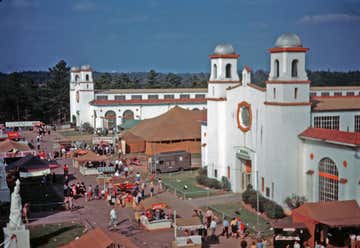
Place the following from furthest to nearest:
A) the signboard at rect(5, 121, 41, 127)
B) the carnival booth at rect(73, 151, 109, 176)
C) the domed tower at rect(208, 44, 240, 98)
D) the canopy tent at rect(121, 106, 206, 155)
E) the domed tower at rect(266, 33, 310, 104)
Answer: the signboard at rect(5, 121, 41, 127), the canopy tent at rect(121, 106, 206, 155), the carnival booth at rect(73, 151, 109, 176), the domed tower at rect(208, 44, 240, 98), the domed tower at rect(266, 33, 310, 104)

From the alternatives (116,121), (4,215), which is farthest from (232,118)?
(116,121)

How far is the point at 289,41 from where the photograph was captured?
30.6 meters

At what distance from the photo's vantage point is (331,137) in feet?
91.5

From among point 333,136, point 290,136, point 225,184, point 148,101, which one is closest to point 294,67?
point 290,136

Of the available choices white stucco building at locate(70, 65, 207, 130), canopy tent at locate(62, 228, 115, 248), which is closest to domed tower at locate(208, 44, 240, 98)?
canopy tent at locate(62, 228, 115, 248)

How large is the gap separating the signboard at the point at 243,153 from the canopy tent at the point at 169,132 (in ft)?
59.3

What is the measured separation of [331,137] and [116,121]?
170 feet

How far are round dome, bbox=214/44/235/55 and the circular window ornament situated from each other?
15.7ft

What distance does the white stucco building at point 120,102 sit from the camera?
77.1m

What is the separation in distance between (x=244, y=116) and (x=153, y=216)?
33.1 feet

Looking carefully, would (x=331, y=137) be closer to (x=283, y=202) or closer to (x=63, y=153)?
(x=283, y=202)

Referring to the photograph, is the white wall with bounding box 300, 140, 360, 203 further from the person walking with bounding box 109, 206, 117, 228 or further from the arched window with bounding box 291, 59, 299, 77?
the person walking with bounding box 109, 206, 117, 228

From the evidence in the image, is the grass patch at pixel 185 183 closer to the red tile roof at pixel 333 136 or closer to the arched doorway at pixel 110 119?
the red tile roof at pixel 333 136

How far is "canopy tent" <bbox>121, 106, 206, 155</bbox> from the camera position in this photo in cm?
5388
